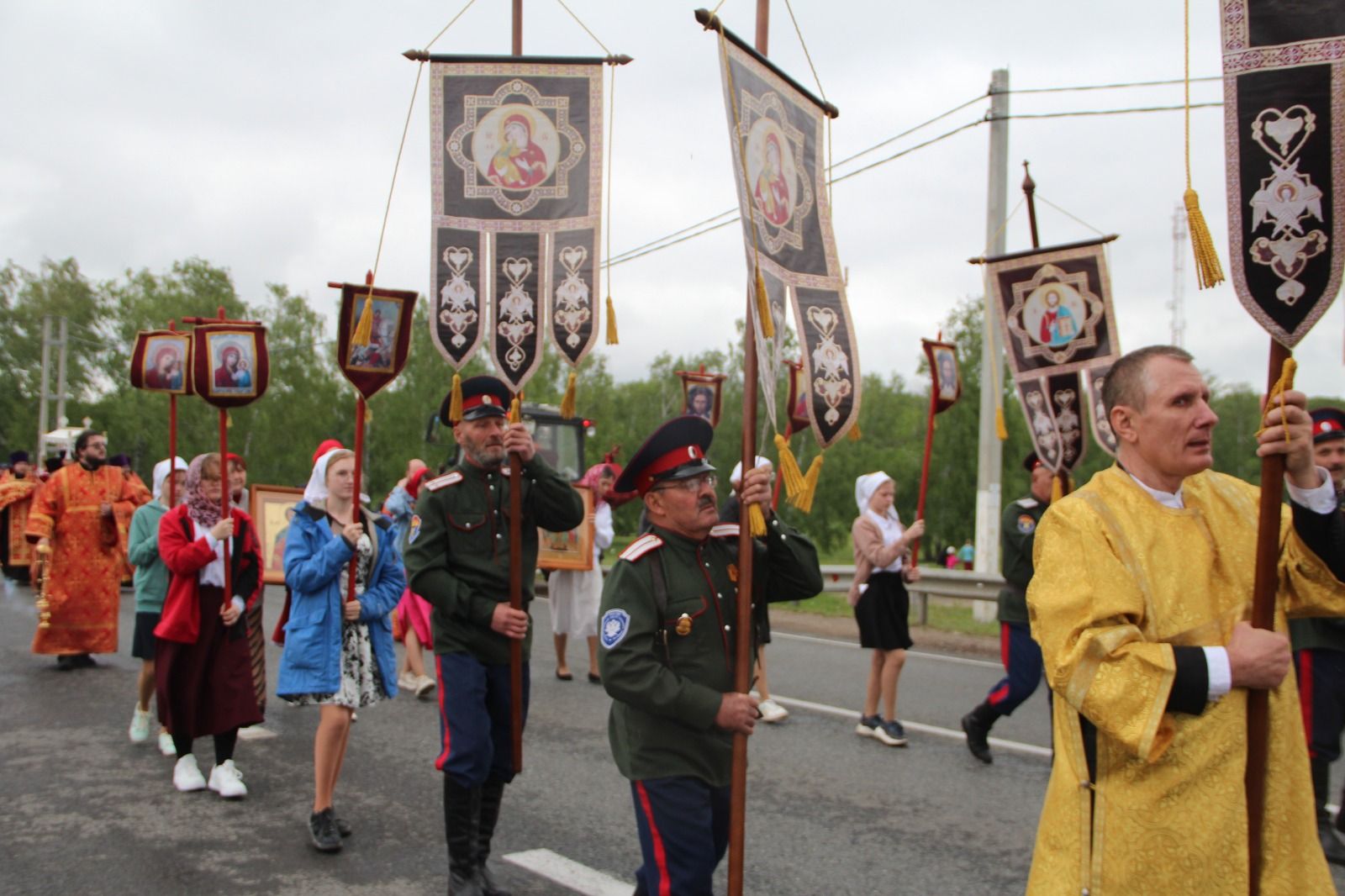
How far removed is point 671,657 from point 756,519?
506mm

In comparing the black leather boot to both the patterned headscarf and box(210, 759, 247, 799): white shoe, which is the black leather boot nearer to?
box(210, 759, 247, 799): white shoe

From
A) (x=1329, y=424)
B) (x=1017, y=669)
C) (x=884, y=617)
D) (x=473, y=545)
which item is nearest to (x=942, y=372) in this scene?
(x=884, y=617)

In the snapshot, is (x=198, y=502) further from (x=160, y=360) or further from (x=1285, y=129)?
(x=1285, y=129)

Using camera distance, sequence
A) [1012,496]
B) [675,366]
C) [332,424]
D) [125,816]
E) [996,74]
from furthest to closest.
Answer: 1. [675,366]
2. [332,424]
3. [1012,496]
4. [996,74]
5. [125,816]

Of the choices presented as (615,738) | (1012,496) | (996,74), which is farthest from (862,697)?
(1012,496)

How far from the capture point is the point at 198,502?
647cm

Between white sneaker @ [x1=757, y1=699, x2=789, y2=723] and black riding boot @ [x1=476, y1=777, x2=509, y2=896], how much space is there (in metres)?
3.46

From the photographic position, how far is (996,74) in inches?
611

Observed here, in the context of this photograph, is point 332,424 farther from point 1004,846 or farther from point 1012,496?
point 1004,846

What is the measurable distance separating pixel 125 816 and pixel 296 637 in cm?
142

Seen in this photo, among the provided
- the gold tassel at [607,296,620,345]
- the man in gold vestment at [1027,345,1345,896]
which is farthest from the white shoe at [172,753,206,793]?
the man in gold vestment at [1027,345,1345,896]

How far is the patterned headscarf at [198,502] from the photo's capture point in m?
6.45

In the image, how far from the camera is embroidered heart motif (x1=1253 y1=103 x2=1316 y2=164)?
262 cm

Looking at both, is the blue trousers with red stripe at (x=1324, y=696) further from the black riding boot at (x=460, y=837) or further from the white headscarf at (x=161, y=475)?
the white headscarf at (x=161, y=475)
